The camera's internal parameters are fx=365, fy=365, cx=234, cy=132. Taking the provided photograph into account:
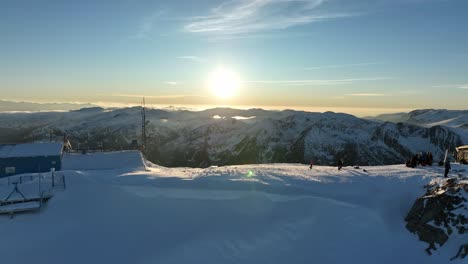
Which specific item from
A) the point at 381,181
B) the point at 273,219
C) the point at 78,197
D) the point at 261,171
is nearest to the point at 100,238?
the point at 78,197

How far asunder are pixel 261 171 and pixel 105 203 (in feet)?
50.3

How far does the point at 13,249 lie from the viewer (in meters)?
24.8

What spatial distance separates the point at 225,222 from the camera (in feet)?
88.2

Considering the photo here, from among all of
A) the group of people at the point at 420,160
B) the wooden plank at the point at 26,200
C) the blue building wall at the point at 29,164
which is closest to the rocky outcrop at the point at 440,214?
the group of people at the point at 420,160

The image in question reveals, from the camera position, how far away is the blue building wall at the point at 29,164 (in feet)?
152

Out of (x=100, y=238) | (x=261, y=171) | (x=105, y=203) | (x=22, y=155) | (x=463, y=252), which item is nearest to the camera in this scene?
(x=463, y=252)

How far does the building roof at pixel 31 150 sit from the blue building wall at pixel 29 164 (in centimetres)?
52

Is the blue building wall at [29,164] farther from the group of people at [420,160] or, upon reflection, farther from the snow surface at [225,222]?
the group of people at [420,160]

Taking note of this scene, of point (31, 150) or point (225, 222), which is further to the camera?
point (31, 150)

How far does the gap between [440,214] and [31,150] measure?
47452 mm

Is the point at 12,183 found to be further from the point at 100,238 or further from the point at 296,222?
the point at 296,222

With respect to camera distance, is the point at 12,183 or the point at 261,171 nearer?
the point at 12,183

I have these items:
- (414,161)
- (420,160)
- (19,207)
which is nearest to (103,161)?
(19,207)

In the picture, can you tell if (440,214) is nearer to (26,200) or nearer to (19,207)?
(19,207)
